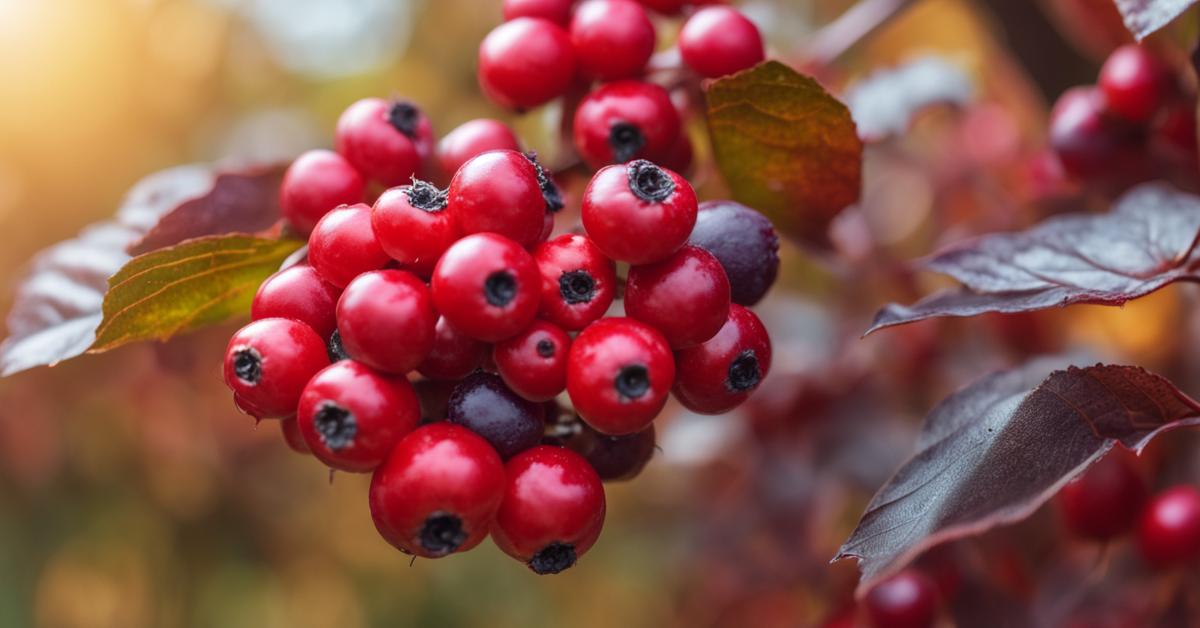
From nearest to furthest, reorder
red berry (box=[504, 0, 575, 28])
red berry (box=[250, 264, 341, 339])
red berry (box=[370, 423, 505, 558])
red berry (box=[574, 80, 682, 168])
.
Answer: red berry (box=[370, 423, 505, 558]) → red berry (box=[250, 264, 341, 339]) → red berry (box=[574, 80, 682, 168]) → red berry (box=[504, 0, 575, 28])

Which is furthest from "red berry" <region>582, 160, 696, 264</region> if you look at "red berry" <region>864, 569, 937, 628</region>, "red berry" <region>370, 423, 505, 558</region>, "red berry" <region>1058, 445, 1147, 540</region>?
"red berry" <region>1058, 445, 1147, 540</region>

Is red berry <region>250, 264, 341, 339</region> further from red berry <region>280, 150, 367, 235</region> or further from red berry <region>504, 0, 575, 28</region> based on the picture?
red berry <region>504, 0, 575, 28</region>

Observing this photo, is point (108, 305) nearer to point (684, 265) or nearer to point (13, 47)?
point (684, 265)

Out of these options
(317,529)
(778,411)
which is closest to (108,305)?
(778,411)

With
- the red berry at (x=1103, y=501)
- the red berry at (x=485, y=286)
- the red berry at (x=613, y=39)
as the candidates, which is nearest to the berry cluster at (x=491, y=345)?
the red berry at (x=485, y=286)

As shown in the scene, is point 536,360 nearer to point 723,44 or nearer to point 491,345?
point 491,345

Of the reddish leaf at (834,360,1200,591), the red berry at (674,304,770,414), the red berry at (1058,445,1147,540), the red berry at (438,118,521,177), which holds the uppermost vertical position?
the red berry at (438,118,521,177)

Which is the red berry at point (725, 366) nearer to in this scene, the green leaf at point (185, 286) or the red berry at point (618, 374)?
the red berry at point (618, 374)

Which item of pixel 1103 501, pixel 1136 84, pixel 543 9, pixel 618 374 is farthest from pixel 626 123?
pixel 1103 501
